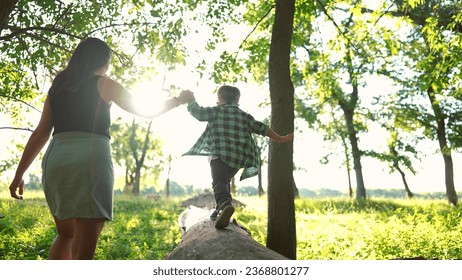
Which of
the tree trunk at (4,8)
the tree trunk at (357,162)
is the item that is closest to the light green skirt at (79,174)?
the tree trunk at (4,8)

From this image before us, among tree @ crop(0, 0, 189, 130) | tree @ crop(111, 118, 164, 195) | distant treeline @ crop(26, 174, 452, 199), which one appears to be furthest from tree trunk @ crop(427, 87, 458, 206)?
tree @ crop(111, 118, 164, 195)

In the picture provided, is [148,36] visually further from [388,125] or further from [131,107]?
[388,125]

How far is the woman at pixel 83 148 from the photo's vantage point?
131 inches

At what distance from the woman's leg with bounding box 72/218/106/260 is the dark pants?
95.4 inches

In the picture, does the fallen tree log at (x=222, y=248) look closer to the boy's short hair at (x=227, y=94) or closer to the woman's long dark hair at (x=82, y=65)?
the boy's short hair at (x=227, y=94)

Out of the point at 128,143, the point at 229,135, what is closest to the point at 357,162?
the point at 229,135

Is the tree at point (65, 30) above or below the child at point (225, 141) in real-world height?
above

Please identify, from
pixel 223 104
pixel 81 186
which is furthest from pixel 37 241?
pixel 81 186

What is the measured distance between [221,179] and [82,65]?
9.05ft

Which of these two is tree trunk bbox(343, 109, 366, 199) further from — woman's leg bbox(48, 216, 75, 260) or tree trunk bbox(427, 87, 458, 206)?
woman's leg bbox(48, 216, 75, 260)

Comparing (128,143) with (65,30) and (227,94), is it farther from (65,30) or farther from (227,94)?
(227,94)

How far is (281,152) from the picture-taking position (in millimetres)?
6227

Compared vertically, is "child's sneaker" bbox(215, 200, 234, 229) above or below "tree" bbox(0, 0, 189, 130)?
below

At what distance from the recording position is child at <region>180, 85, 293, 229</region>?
5707 mm
